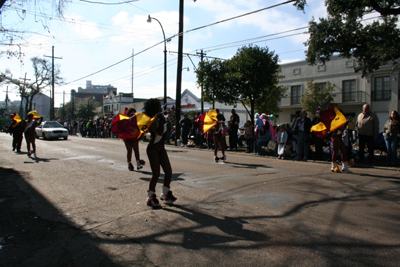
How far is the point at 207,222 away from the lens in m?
4.54

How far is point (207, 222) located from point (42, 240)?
→ 7.14 feet

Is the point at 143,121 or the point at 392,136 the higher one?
the point at 143,121

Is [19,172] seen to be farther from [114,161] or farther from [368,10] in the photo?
[368,10]

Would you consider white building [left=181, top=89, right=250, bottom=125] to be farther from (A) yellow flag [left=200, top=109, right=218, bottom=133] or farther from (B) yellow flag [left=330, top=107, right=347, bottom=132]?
(B) yellow flag [left=330, top=107, right=347, bottom=132]

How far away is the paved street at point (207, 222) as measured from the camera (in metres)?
3.50

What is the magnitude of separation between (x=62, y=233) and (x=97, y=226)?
1.50ft

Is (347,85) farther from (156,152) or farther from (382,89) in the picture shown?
(156,152)

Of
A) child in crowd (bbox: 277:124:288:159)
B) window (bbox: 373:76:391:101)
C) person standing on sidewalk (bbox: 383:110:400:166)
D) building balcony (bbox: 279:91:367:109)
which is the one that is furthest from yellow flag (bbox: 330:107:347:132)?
building balcony (bbox: 279:91:367:109)

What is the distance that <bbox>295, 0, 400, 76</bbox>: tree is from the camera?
14.1m

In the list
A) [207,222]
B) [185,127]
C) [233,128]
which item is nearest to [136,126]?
[207,222]

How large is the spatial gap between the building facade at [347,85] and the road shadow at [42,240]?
3056 centimetres

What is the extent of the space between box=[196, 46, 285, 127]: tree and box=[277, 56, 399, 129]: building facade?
14000mm

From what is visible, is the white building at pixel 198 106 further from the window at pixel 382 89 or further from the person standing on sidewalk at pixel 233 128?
the person standing on sidewalk at pixel 233 128

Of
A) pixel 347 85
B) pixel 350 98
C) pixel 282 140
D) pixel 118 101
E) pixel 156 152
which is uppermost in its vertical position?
pixel 118 101
